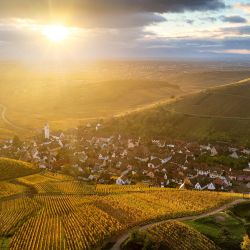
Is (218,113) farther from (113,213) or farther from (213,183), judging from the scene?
(113,213)

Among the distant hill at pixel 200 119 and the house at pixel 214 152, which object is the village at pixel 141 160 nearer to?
the house at pixel 214 152

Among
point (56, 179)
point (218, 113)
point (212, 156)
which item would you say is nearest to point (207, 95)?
A: point (218, 113)

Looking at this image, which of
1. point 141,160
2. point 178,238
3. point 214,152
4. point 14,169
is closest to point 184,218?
point 178,238

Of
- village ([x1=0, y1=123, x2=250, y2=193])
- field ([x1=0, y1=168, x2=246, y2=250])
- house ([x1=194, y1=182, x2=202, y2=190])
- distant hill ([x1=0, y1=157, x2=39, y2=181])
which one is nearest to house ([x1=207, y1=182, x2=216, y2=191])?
village ([x1=0, y1=123, x2=250, y2=193])

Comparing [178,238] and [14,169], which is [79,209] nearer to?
[178,238]

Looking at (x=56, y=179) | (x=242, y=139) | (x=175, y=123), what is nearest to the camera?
(x=56, y=179)

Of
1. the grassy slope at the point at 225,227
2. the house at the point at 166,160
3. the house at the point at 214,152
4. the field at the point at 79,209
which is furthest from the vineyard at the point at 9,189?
the house at the point at 214,152
